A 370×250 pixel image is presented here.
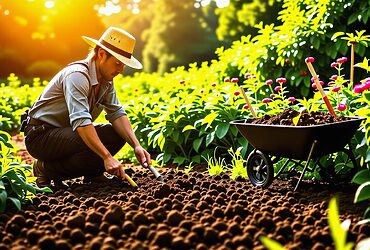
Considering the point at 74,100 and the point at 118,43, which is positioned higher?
the point at 118,43

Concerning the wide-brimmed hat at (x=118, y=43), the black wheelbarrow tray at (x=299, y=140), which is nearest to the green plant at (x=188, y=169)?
the black wheelbarrow tray at (x=299, y=140)

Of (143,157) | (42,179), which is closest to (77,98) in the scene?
(143,157)

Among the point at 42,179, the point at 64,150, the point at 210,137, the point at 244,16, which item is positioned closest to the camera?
the point at 64,150

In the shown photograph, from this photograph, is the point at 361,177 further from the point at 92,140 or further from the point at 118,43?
the point at 118,43

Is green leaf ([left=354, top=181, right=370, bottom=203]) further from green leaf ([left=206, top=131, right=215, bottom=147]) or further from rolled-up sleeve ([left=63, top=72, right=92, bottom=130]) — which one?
green leaf ([left=206, top=131, right=215, bottom=147])

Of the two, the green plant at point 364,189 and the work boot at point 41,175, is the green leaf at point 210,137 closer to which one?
the work boot at point 41,175

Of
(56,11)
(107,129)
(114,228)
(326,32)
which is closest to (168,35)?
(56,11)

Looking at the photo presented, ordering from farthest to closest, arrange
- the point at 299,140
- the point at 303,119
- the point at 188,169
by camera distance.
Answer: the point at 188,169
the point at 303,119
the point at 299,140

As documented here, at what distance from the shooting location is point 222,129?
5.36m

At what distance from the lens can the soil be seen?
2.87m

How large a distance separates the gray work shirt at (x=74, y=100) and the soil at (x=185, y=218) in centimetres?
67

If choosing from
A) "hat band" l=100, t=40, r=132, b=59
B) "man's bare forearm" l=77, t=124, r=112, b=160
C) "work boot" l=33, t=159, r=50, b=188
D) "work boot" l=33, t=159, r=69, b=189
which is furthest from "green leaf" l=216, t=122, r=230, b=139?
"work boot" l=33, t=159, r=50, b=188

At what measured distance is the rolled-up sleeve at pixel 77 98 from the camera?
4320mm

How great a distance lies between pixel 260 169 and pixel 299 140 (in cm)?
57
